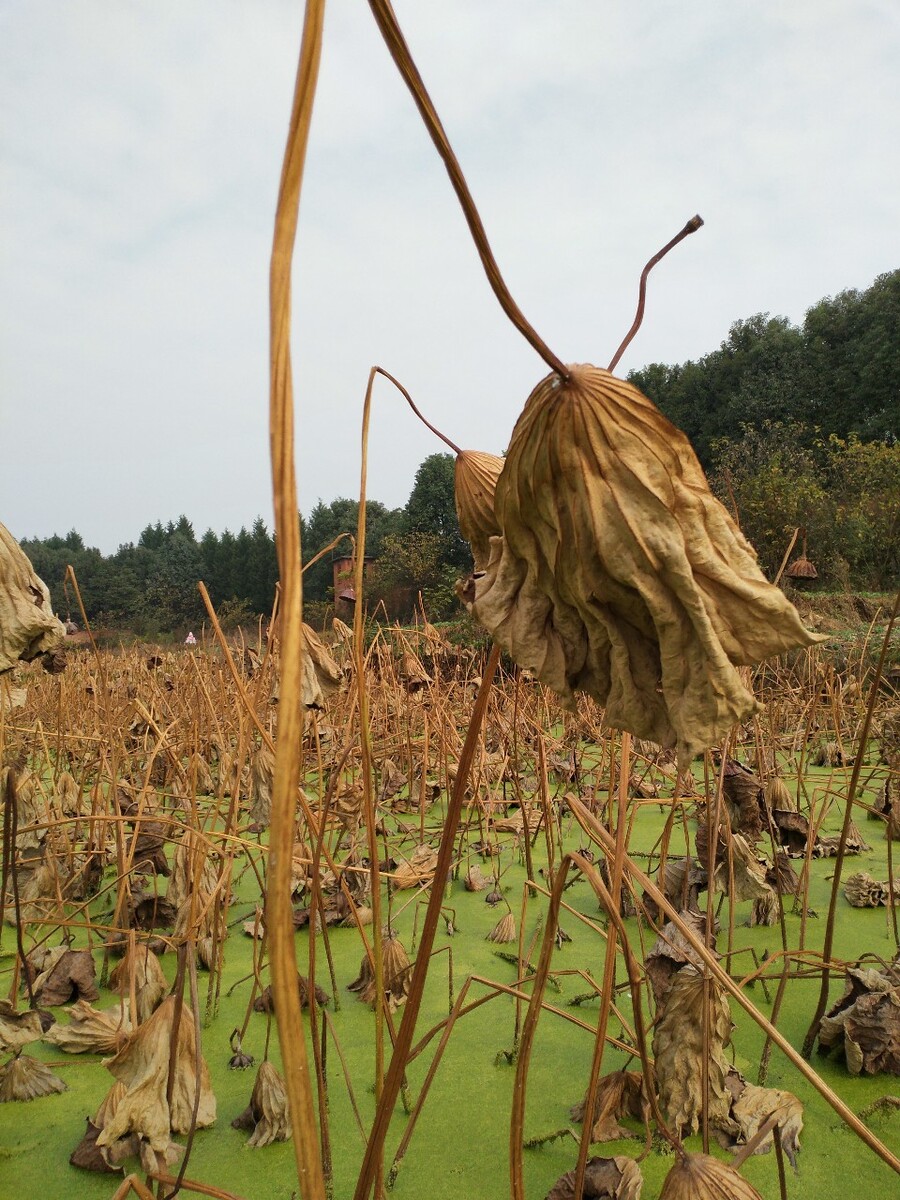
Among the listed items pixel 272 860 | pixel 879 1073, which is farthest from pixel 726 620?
pixel 879 1073

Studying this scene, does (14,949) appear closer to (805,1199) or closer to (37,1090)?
(37,1090)

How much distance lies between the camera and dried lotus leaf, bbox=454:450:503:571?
0.70 m

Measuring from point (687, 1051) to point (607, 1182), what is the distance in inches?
6.9

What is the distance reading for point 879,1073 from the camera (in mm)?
1146

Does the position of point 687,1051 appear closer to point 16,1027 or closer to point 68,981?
point 16,1027

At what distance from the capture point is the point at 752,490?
1180 centimetres

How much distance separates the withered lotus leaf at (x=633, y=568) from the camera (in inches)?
16.7

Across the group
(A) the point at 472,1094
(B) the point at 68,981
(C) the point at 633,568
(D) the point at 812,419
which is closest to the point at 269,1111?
(A) the point at 472,1094

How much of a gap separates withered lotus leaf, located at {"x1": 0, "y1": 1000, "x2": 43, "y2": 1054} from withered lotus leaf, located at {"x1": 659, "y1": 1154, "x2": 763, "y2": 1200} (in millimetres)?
857

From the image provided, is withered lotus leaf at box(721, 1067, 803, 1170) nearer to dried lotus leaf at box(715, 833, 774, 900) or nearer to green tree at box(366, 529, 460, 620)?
dried lotus leaf at box(715, 833, 774, 900)

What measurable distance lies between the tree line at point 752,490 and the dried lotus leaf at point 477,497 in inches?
233

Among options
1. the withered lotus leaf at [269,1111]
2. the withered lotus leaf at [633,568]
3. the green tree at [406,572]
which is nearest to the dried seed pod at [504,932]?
the withered lotus leaf at [269,1111]

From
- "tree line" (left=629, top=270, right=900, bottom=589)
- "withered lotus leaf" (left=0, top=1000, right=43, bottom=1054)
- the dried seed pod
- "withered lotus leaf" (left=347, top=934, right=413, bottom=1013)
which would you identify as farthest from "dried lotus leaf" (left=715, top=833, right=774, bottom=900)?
"tree line" (left=629, top=270, right=900, bottom=589)

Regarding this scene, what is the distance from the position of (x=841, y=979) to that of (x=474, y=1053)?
2.13 feet
